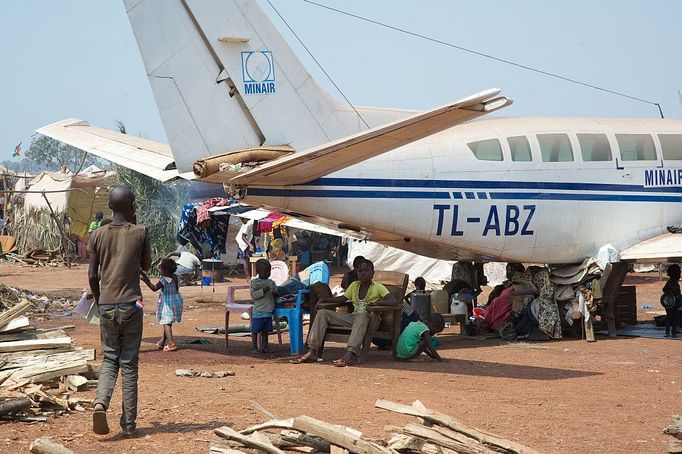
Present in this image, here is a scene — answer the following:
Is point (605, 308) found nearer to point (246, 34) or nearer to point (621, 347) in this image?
point (621, 347)

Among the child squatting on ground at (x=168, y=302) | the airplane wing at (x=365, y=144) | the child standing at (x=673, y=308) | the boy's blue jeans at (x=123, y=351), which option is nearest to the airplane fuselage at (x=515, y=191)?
the airplane wing at (x=365, y=144)

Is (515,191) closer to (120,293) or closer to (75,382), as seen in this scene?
(75,382)

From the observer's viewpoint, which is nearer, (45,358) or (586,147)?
(45,358)

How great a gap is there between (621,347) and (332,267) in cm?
1738

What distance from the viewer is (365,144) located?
10.8 m

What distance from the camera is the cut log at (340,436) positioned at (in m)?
6.15

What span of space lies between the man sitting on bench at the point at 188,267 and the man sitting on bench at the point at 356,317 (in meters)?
9.92

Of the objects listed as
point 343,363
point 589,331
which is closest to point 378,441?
point 343,363

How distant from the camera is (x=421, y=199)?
13.4m

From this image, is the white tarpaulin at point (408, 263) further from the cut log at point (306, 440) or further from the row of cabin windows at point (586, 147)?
the cut log at point (306, 440)

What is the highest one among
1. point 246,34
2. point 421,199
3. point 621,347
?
point 246,34

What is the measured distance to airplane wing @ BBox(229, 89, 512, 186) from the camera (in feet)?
32.3

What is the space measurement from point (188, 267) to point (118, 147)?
804 centimetres

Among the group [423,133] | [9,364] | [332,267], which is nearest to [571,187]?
[423,133]
